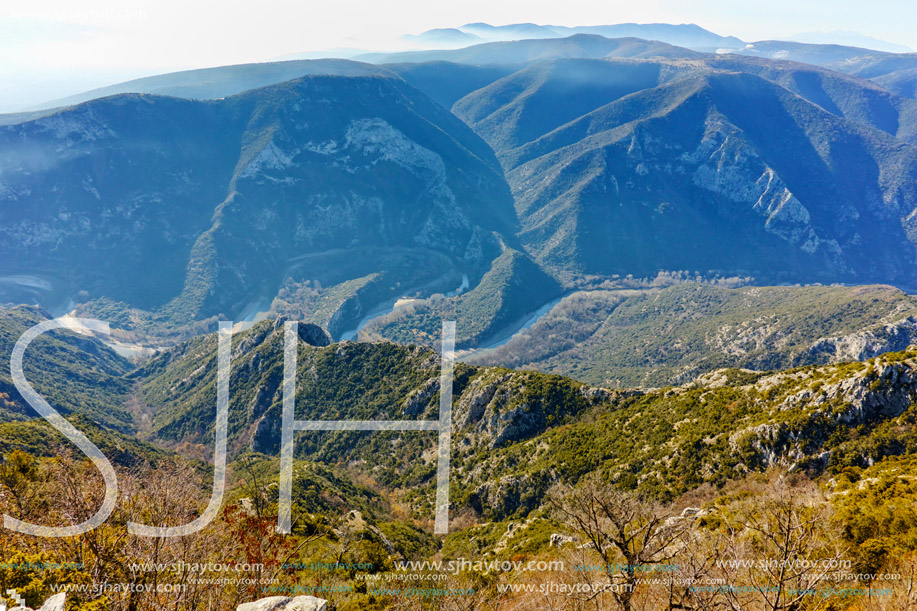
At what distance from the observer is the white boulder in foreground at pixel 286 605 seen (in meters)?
18.7

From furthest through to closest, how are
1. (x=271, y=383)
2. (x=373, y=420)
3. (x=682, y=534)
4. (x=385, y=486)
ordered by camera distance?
(x=271, y=383)
(x=373, y=420)
(x=385, y=486)
(x=682, y=534)

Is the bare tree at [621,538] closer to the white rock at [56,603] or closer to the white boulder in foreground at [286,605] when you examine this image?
the white boulder in foreground at [286,605]

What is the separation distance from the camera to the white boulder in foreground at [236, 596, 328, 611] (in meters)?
18.7

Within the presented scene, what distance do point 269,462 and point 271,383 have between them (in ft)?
123

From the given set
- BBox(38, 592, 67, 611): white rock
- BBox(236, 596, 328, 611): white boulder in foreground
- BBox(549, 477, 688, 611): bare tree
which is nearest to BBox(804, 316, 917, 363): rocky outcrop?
BBox(549, 477, 688, 611): bare tree

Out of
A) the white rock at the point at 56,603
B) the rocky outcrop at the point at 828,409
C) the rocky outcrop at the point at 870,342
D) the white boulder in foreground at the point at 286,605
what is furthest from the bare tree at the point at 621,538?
the rocky outcrop at the point at 870,342

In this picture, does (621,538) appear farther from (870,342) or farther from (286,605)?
(870,342)

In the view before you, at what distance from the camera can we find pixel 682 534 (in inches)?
1135

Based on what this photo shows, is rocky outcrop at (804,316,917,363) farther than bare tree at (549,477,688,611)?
Yes

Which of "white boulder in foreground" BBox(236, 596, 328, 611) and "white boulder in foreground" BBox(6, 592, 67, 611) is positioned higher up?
"white boulder in foreground" BBox(6, 592, 67, 611)

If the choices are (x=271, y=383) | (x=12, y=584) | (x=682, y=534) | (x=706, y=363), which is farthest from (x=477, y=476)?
(x=706, y=363)

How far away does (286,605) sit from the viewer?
62.4 feet

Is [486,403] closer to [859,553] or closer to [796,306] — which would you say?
[859,553]

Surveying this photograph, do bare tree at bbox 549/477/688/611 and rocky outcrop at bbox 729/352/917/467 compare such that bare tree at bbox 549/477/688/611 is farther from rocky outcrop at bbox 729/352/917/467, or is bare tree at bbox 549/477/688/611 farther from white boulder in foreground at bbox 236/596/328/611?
rocky outcrop at bbox 729/352/917/467
